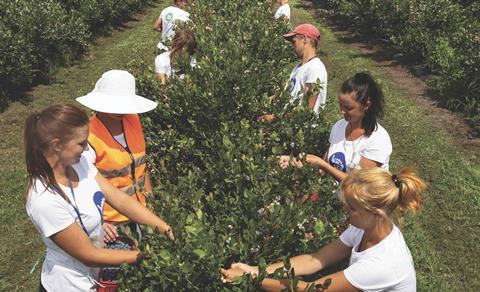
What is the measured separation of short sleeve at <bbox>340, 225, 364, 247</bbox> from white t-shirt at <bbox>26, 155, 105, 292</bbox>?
61.3 inches

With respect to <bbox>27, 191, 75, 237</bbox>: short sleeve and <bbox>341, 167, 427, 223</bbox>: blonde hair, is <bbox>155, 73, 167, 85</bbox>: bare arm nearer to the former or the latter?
Answer: <bbox>27, 191, 75, 237</bbox>: short sleeve

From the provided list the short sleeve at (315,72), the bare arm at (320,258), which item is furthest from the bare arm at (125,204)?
the short sleeve at (315,72)

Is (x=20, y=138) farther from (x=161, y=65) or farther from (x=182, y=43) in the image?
(x=182, y=43)

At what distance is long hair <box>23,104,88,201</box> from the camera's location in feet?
8.98

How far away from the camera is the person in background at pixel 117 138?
12.0 ft

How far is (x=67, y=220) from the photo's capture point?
271cm

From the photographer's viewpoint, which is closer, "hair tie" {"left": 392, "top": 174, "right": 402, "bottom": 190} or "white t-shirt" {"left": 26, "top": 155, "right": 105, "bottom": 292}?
"white t-shirt" {"left": 26, "top": 155, "right": 105, "bottom": 292}

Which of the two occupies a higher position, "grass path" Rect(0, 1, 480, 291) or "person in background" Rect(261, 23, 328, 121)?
"person in background" Rect(261, 23, 328, 121)

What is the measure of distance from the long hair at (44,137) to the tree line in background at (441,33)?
27.0 ft

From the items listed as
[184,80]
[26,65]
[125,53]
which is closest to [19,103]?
[26,65]

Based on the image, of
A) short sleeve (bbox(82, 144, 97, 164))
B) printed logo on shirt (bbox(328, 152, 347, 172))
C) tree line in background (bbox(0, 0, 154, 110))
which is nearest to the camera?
short sleeve (bbox(82, 144, 97, 164))

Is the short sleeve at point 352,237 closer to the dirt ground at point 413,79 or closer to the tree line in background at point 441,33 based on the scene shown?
the dirt ground at point 413,79

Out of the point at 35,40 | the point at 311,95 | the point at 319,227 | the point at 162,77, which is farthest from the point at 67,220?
the point at 35,40

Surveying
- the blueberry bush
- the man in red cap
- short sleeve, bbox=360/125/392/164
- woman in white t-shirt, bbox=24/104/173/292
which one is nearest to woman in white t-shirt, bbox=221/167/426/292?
the blueberry bush
